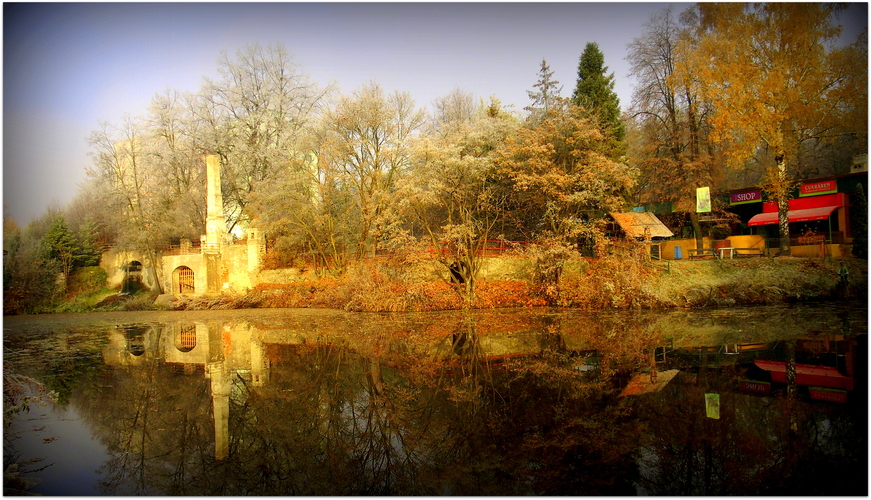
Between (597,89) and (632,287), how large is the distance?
11.3 m

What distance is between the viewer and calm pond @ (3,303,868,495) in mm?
4844

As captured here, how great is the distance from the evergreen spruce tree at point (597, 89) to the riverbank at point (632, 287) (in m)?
7.99

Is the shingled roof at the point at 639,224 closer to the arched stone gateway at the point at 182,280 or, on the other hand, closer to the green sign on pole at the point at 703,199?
the green sign on pole at the point at 703,199

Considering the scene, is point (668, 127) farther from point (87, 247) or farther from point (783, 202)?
point (87, 247)

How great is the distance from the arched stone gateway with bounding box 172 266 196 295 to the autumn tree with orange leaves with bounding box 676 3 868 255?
26426 mm

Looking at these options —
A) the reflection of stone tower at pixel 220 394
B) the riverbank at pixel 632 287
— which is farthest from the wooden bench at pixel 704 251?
the reflection of stone tower at pixel 220 394

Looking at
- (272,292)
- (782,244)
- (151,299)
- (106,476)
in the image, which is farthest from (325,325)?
(782,244)

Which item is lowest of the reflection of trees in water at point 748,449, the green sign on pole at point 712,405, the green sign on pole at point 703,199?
the reflection of trees in water at point 748,449

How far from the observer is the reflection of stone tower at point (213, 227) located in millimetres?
24391

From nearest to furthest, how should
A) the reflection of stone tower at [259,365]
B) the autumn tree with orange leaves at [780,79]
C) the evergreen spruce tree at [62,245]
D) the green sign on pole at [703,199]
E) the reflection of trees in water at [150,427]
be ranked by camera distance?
1. the reflection of trees in water at [150,427]
2. the reflection of stone tower at [259,365]
3. the autumn tree with orange leaves at [780,79]
4. the green sign on pole at [703,199]
5. the evergreen spruce tree at [62,245]

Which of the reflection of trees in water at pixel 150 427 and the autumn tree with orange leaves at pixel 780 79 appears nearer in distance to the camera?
the reflection of trees in water at pixel 150 427

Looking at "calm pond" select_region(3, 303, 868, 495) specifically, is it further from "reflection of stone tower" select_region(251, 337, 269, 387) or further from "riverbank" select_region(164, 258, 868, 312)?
"riverbank" select_region(164, 258, 868, 312)

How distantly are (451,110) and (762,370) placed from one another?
29286 millimetres

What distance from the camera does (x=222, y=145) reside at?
26.4 m
